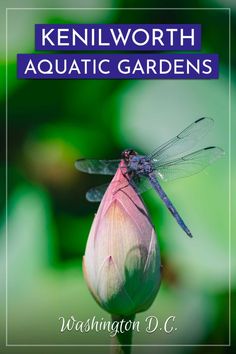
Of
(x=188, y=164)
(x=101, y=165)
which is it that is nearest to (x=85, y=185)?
(x=101, y=165)

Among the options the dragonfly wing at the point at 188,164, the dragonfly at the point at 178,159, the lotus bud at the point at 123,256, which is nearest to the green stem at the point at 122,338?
the lotus bud at the point at 123,256

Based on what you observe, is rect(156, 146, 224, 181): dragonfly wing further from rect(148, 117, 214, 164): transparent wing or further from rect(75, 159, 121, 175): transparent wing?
rect(75, 159, 121, 175): transparent wing

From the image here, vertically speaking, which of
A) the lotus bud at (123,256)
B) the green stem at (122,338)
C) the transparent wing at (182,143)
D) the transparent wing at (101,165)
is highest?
the transparent wing at (182,143)

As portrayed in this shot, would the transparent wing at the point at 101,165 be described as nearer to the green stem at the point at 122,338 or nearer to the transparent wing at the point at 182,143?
the transparent wing at the point at 182,143

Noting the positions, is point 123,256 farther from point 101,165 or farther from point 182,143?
point 182,143

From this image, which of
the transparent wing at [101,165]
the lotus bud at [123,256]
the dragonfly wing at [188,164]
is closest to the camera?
the lotus bud at [123,256]

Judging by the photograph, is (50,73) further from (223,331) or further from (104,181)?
(223,331)
